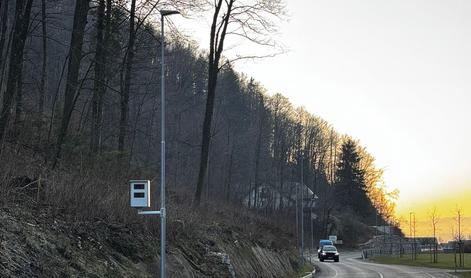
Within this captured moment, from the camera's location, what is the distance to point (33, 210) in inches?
458

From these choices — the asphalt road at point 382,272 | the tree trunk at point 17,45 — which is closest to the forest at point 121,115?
the tree trunk at point 17,45

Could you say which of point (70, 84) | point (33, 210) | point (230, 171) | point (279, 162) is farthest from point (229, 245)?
point (279, 162)

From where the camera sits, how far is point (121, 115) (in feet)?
88.3

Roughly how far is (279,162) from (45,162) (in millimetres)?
76066

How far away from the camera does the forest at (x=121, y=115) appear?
56.1ft

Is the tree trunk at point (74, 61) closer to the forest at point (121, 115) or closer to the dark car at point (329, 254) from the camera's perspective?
the forest at point (121, 115)

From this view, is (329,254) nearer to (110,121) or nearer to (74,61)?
(110,121)

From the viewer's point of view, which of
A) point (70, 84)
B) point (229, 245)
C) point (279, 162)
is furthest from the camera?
point (279, 162)

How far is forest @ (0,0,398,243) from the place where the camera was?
56.1ft

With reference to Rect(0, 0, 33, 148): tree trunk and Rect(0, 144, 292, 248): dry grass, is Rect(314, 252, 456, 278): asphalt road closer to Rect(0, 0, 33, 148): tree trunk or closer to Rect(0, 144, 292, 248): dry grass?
Rect(0, 144, 292, 248): dry grass

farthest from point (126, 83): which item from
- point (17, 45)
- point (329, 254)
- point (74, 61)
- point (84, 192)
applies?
point (329, 254)

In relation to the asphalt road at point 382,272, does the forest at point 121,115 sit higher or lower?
higher

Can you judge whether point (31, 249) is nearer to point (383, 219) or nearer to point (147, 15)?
point (147, 15)

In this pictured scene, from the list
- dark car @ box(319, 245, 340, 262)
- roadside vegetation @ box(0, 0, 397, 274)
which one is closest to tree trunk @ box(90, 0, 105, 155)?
roadside vegetation @ box(0, 0, 397, 274)
